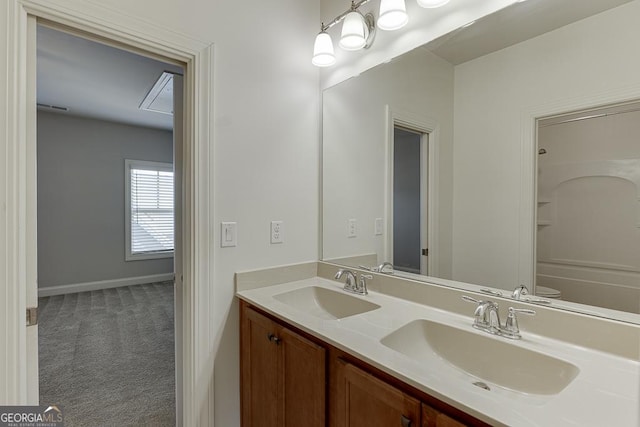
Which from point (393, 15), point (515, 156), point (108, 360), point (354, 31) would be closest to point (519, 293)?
point (515, 156)

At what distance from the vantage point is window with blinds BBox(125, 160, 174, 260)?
4.92m

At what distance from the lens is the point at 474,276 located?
130 centimetres

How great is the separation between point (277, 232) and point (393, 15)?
1.19m

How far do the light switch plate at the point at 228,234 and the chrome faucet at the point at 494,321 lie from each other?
112 cm

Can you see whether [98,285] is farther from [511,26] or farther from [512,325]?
[511,26]

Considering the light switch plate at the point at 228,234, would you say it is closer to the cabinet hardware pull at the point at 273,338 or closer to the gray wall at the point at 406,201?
the cabinet hardware pull at the point at 273,338

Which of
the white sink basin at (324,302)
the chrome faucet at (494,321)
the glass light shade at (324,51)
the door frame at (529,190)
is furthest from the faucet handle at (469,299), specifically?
the glass light shade at (324,51)

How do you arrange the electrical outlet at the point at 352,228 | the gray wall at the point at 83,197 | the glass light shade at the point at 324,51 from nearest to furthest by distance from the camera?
the glass light shade at the point at 324,51
the electrical outlet at the point at 352,228
the gray wall at the point at 83,197

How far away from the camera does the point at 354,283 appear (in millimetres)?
1592

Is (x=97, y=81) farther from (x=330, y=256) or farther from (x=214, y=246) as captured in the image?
(x=330, y=256)

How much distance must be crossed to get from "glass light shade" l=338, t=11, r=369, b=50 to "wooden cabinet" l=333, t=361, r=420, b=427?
145cm

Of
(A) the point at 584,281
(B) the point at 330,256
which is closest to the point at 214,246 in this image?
(B) the point at 330,256

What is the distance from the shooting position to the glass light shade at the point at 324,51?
5.44 ft

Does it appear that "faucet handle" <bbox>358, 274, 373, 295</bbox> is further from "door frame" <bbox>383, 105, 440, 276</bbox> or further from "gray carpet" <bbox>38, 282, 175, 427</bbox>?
"gray carpet" <bbox>38, 282, 175, 427</bbox>
